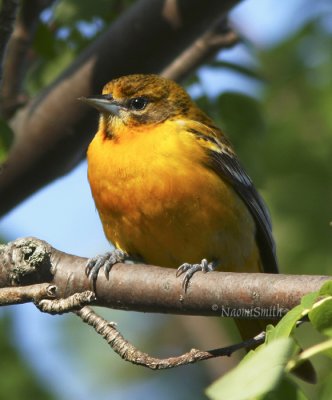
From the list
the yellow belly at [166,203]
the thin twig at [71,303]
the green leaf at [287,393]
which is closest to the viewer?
the green leaf at [287,393]

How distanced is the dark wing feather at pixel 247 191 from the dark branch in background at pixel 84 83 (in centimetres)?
78

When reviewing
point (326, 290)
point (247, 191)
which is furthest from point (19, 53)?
point (326, 290)

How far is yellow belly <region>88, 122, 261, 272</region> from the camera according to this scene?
4973 millimetres

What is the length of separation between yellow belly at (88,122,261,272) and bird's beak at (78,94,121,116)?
28 centimetres

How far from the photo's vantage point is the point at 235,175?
18.0 feet

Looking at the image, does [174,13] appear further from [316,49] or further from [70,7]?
[316,49]

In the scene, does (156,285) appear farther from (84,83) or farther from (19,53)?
(19,53)

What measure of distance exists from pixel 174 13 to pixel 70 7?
0.73 meters

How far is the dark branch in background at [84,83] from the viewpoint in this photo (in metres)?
5.41

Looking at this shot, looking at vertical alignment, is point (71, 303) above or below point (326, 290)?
above

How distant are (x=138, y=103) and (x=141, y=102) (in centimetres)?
2

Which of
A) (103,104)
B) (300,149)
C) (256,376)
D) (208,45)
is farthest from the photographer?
(300,149)

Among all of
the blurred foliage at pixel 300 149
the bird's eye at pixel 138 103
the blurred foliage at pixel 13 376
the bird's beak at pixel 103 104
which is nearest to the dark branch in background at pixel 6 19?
the bird's beak at pixel 103 104

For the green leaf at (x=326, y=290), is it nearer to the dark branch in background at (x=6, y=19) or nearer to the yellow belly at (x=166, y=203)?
the yellow belly at (x=166, y=203)
